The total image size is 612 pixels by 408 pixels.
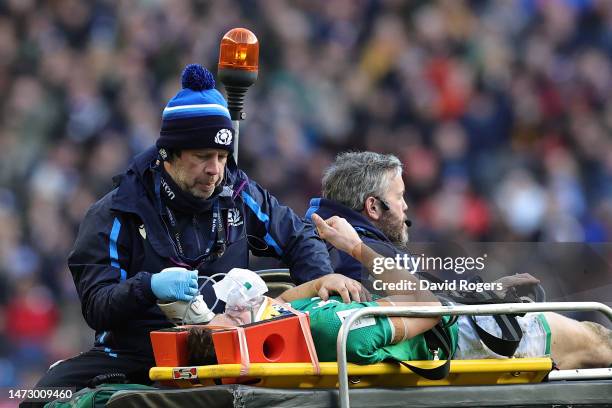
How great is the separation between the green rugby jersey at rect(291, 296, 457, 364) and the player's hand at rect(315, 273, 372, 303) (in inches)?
4.4

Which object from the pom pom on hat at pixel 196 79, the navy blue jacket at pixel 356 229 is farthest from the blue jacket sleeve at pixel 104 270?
the navy blue jacket at pixel 356 229

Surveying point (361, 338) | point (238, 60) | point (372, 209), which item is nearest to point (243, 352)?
point (361, 338)

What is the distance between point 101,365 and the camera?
4.58 metres

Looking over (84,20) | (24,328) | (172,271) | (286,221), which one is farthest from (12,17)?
(172,271)

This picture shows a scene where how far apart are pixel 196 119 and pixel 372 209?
0.95m

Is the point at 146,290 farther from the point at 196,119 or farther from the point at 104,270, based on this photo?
the point at 196,119

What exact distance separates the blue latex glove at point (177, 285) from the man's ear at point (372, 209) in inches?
A: 46.9

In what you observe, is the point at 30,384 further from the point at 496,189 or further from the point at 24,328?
the point at 496,189

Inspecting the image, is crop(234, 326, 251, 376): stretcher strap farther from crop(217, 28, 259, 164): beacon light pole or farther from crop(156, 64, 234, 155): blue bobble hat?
crop(217, 28, 259, 164): beacon light pole

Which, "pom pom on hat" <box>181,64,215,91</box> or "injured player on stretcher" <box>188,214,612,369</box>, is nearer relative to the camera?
"injured player on stretcher" <box>188,214,612,369</box>

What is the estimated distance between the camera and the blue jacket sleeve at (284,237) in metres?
4.95

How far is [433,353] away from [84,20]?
6.92 meters

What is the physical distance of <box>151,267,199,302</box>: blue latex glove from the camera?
13.5ft

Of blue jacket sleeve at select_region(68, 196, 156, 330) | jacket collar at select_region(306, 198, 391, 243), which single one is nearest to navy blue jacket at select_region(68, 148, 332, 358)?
blue jacket sleeve at select_region(68, 196, 156, 330)
